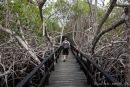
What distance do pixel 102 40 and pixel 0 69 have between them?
18.0ft

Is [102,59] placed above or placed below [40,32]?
below

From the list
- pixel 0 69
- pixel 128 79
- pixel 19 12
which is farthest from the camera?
pixel 19 12

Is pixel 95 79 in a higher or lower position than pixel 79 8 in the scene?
lower

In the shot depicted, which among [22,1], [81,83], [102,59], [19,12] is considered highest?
[22,1]

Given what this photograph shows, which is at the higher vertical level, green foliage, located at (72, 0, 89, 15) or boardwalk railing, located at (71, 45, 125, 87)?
green foliage, located at (72, 0, 89, 15)

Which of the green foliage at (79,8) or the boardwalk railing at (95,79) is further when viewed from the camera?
the green foliage at (79,8)

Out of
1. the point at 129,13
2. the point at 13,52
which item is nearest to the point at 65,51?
the point at 13,52

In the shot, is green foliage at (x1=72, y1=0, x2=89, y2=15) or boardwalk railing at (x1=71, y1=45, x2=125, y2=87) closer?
boardwalk railing at (x1=71, y1=45, x2=125, y2=87)

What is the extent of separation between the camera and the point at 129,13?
8.02ft

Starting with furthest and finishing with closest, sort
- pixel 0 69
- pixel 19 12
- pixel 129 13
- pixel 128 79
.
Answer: pixel 19 12
pixel 0 69
pixel 129 13
pixel 128 79

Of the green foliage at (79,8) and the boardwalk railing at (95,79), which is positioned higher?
the green foliage at (79,8)

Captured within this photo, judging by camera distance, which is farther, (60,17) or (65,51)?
(60,17)

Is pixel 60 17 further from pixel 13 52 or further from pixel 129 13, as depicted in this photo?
pixel 129 13

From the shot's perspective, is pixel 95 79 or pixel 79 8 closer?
pixel 95 79
